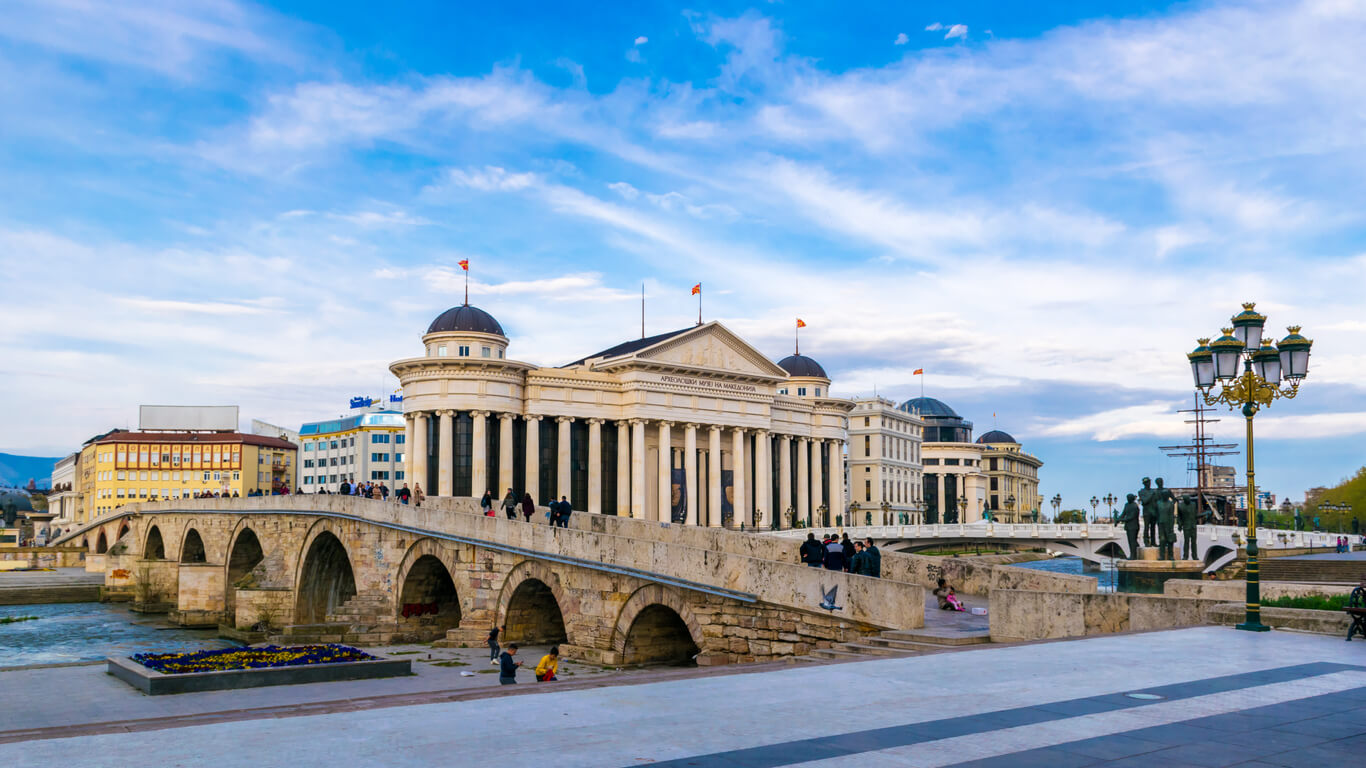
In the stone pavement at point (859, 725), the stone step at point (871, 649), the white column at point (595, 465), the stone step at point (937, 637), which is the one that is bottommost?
the stone step at point (871, 649)

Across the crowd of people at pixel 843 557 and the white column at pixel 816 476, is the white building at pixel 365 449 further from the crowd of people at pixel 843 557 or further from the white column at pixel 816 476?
the crowd of people at pixel 843 557

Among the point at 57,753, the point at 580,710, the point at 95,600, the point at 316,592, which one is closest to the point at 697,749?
the point at 580,710

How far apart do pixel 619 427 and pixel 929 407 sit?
6897 centimetres

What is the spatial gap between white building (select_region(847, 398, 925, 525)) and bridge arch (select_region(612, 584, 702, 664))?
81783 millimetres

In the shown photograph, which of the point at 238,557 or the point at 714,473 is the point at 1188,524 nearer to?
the point at 714,473

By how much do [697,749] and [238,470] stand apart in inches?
4625

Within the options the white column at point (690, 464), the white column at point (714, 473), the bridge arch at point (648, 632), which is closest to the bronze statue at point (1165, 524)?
the bridge arch at point (648, 632)

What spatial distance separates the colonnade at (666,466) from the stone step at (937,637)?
166 ft

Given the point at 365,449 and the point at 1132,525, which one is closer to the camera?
the point at 1132,525

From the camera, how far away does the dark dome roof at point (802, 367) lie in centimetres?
9106

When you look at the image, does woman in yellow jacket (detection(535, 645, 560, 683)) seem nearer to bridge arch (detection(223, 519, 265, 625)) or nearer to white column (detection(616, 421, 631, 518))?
bridge arch (detection(223, 519, 265, 625))

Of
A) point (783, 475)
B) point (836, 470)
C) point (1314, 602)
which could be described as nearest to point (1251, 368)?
point (1314, 602)

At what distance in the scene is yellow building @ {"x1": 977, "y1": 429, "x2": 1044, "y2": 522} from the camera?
449 ft

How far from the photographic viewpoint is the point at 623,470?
70812 mm
